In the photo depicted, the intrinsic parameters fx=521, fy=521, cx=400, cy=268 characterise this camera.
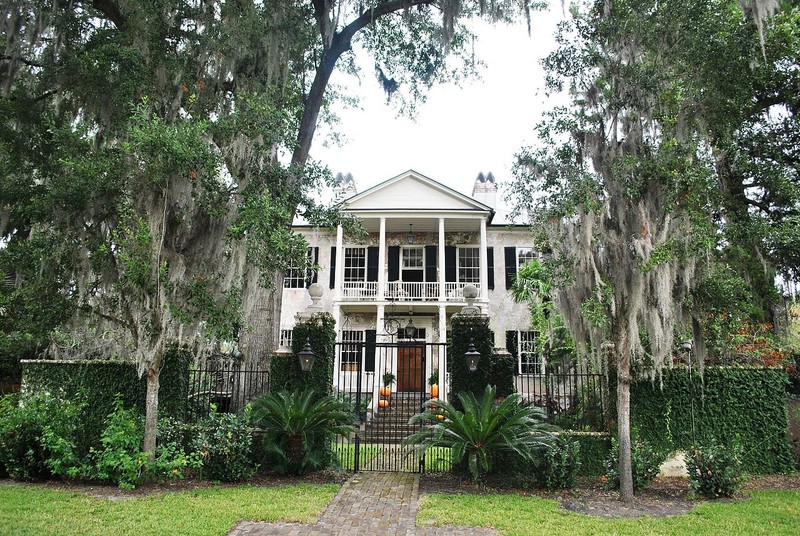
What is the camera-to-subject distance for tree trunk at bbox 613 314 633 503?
6.20m

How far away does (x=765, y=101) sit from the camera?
8547mm

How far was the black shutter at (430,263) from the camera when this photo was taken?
17.6 metres

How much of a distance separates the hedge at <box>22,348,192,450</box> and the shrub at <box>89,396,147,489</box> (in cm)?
84

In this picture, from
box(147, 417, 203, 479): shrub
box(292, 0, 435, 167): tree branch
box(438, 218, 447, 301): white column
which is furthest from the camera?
box(438, 218, 447, 301): white column

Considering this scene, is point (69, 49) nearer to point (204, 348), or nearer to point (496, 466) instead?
point (204, 348)

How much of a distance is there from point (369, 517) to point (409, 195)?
13.2 m

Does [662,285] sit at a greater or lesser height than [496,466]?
greater

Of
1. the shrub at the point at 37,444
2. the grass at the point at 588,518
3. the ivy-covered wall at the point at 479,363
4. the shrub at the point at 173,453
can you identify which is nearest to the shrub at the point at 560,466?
the grass at the point at 588,518

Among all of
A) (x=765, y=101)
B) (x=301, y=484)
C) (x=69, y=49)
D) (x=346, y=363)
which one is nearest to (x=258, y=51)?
(x=69, y=49)

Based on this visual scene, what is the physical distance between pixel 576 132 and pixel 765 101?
13.6 feet

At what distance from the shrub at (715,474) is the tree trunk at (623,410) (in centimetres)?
80

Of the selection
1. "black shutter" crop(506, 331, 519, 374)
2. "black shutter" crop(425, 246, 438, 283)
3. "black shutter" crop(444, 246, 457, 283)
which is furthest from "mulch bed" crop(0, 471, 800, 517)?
"black shutter" crop(444, 246, 457, 283)

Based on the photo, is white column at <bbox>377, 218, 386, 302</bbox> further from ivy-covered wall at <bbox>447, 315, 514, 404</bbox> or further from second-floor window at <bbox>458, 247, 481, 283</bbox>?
ivy-covered wall at <bbox>447, 315, 514, 404</bbox>

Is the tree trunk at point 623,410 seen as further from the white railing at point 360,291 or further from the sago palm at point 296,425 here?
the white railing at point 360,291
